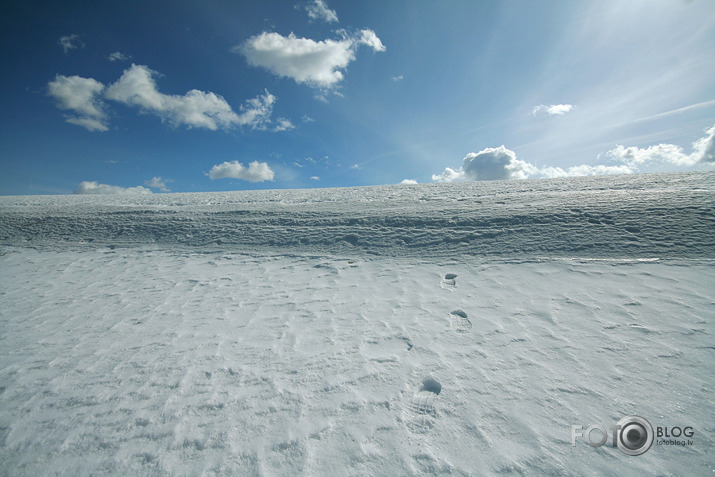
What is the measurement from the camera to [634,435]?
2.34 metres

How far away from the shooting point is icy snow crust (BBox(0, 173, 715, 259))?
5.48 m

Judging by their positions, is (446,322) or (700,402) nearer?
(700,402)

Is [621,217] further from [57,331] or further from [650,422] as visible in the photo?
[57,331]

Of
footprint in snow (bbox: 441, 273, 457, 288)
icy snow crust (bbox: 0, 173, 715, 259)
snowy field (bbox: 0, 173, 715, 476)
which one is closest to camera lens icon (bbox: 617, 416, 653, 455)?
snowy field (bbox: 0, 173, 715, 476)

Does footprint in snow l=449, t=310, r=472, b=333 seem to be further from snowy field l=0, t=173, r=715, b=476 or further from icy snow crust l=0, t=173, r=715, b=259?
icy snow crust l=0, t=173, r=715, b=259

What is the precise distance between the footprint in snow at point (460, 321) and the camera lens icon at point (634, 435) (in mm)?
1588

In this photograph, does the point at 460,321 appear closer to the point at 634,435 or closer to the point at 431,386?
the point at 431,386

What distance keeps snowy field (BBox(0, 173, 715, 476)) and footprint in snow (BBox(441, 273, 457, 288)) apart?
73mm

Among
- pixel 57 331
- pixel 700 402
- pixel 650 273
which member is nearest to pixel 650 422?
pixel 700 402

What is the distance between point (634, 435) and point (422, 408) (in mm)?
1649

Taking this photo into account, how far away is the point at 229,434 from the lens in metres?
2.53

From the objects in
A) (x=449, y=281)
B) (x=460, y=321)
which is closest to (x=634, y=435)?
(x=460, y=321)

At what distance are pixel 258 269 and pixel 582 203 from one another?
784 cm

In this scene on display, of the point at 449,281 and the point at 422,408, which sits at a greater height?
the point at 449,281
